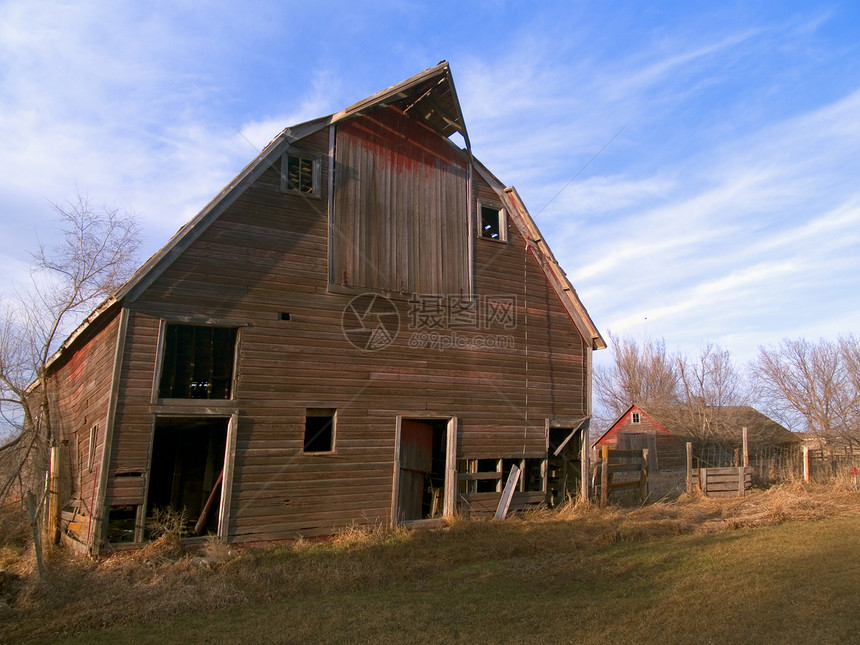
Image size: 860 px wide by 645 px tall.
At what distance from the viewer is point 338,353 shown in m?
12.8

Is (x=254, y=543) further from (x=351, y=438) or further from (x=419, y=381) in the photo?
(x=419, y=381)

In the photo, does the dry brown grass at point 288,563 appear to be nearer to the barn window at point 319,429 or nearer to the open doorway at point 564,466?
the open doorway at point 564,466

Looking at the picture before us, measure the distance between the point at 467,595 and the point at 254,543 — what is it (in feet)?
14.9

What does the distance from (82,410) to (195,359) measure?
2.84 m

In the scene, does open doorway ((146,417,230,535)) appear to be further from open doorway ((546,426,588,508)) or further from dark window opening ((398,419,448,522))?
open doorway ((546,426,588,508))

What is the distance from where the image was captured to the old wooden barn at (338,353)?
11.3 m

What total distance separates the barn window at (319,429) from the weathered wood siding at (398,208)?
8.98 ft

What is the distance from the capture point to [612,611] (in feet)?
24.9

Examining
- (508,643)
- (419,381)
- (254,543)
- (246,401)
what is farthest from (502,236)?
(508,643)

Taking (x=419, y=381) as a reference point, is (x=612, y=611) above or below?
below

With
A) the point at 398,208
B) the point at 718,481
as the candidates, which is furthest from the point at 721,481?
the point at 398,208

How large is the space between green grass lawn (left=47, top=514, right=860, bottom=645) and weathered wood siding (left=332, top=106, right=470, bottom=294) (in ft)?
18.3

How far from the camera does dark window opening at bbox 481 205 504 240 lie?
15797 millimetres

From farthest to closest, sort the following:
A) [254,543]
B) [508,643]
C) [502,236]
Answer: [502,236]
[254,543]
[508,643]
